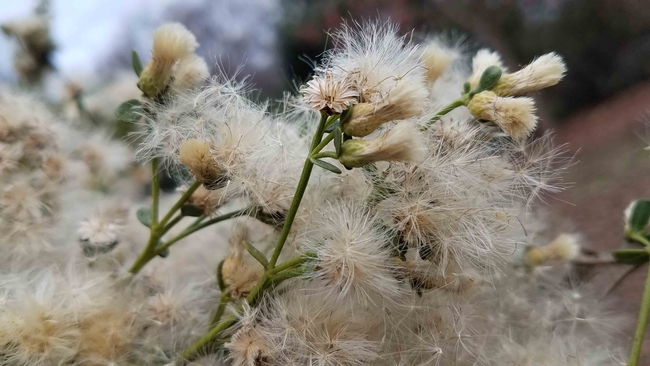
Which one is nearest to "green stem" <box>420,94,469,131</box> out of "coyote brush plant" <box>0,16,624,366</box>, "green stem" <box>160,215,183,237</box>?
"coyote brush plant" <box>0,16,624,366</box>

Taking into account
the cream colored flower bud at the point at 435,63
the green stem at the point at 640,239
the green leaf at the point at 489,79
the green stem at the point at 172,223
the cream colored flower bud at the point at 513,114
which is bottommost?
the green stem at the point at 172,223

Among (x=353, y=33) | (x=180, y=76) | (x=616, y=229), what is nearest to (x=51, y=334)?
(x=180, y=76)

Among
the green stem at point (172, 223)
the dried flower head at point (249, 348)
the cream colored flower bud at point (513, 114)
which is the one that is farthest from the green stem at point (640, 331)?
the green stem at point (172, 223)

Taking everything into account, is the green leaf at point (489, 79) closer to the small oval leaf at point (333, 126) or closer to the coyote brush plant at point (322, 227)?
the coyote brush plant at point (322, 227)

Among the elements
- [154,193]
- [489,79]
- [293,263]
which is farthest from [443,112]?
[154,193]

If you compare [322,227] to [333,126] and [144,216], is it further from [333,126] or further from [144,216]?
[144,216]

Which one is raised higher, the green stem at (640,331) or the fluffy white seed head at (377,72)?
the fluffy white seed head at (377,72)

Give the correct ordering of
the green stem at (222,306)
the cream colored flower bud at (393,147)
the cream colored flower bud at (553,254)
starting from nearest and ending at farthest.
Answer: the cream colored flower bud at (393,147) → the green stem at (222,306) → the cream colored flower bud at (553,254)
